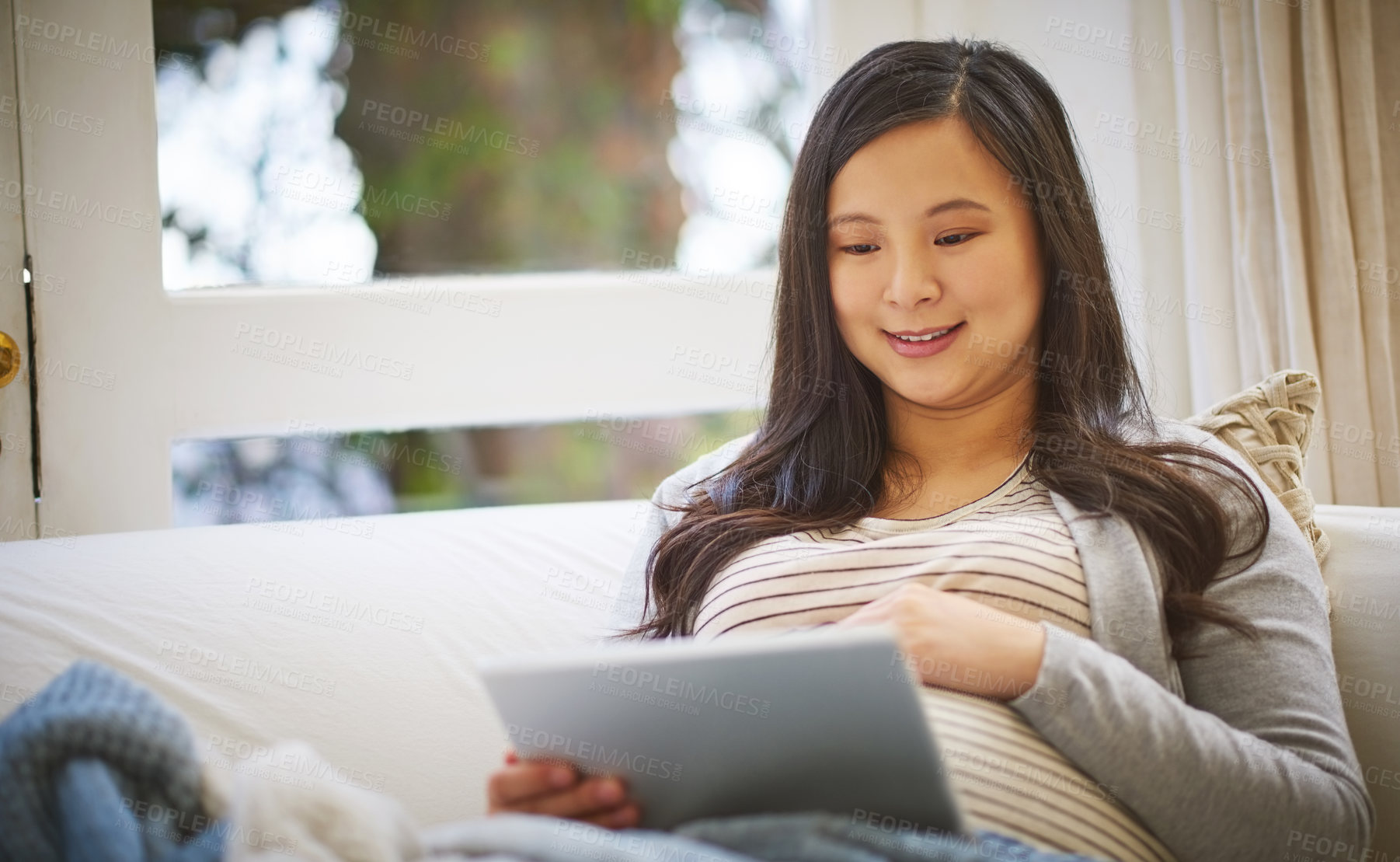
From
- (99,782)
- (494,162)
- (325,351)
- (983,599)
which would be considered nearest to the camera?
(99,782)

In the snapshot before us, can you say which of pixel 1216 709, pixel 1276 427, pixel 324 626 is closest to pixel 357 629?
pixel 324 626

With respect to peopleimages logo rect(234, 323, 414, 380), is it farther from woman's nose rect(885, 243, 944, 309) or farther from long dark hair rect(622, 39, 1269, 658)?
woman's nose rect(885, 243, 944, 309)

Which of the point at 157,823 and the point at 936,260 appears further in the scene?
the point at 936,260

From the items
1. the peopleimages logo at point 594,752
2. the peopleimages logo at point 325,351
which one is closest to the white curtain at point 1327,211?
the peopleimages logo at point 594,752

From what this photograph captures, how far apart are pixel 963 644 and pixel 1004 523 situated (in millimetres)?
204

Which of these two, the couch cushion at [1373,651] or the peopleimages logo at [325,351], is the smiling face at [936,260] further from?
the peopleimages logo at [325,351]

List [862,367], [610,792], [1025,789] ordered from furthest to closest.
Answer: [862,367] → [1025,789] → [610,792]

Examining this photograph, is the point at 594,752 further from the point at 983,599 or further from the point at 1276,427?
the point at 1276,427

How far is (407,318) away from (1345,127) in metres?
1.37

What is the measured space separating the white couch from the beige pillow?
0.08 meters

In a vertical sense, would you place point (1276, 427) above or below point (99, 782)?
above

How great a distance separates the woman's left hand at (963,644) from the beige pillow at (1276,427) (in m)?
0.42

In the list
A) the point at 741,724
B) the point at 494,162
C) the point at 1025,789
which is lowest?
the point at 1025,789

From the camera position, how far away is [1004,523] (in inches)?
41.6
